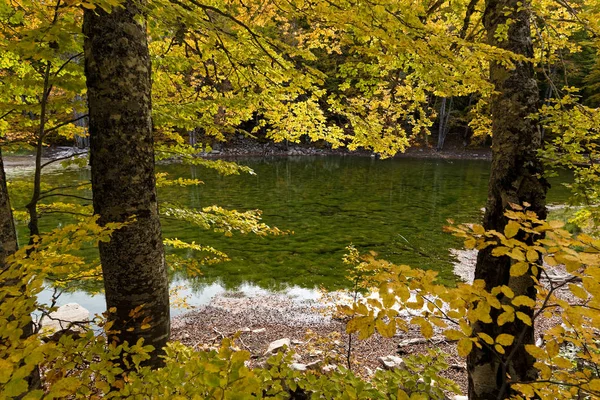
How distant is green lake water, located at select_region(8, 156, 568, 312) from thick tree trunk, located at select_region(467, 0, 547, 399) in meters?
0.94

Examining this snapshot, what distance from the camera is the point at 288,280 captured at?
31.9 ft

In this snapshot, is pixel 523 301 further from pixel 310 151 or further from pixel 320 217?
pixel 310 151

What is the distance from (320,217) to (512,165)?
1245 centimetres

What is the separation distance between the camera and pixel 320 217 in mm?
15656

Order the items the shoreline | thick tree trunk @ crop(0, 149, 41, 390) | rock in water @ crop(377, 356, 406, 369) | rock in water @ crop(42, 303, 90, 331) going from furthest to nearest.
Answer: the shoreline → rock in water @ crop(42, 303, 90, 331) → rock in water @ crop(377, 356, 406, 369) → thick tree trunk @ crop(0, 149, 41, 390)

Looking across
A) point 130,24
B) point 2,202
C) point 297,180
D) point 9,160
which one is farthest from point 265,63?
point 9,160

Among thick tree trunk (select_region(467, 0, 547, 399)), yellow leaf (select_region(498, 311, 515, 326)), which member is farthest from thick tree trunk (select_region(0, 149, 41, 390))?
thick tree trunk (select_region(467, 0, 547, 399))

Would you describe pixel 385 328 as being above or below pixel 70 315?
above

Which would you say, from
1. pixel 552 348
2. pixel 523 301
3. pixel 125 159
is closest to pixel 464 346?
pixel 523 301

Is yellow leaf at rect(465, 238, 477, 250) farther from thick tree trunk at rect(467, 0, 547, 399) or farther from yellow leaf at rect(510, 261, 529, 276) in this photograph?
thick tree trunk at rect(467, 0, 547, 399)

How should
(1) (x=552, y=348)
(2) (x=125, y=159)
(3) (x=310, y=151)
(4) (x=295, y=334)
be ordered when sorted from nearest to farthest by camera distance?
(1) (x=552, y=348), (2) (x=125, y=159), (4) (x=295, y=334), (3) (x=310, y=151)

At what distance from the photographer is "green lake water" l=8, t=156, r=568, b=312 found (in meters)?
9.86

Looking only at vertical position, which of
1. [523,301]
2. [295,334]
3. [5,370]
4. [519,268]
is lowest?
[295,334]

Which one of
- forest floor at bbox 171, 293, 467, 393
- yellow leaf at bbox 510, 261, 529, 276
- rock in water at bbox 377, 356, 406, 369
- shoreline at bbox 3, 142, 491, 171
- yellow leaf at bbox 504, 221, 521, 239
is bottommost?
forest floor at bbox 171, 293, 467, 393
